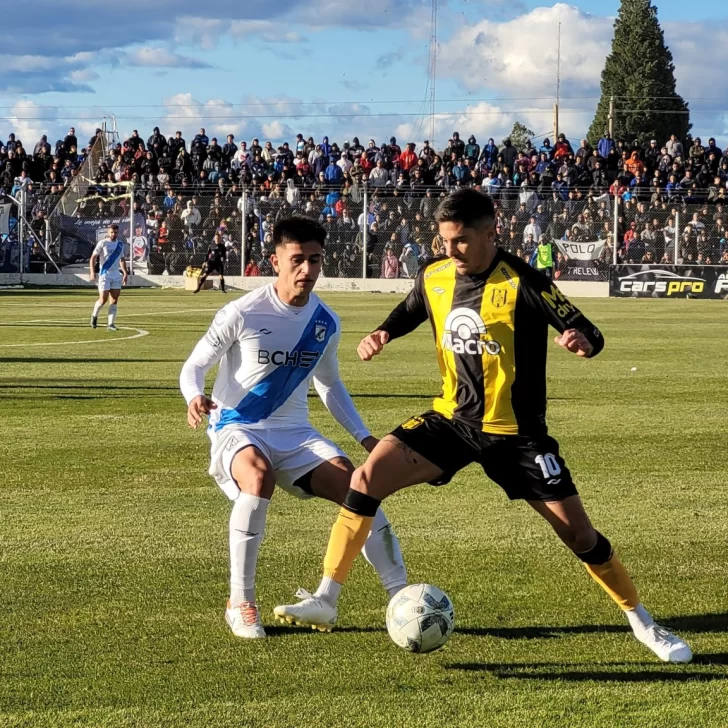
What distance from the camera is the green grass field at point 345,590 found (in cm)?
446

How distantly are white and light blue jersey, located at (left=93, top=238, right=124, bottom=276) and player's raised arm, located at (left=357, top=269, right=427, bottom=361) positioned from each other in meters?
18.9

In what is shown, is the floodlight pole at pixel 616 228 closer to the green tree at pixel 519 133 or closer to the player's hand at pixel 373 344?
the player's hand at pixel 373 344

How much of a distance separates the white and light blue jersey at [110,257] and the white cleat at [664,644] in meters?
19.9

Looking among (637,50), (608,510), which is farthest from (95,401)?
(637,50)

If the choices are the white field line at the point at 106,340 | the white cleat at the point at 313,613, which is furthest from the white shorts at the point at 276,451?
the white field line at the point at 106,340

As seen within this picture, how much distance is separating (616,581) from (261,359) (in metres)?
1.93

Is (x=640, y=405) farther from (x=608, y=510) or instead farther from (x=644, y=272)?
(x=644, y=272)

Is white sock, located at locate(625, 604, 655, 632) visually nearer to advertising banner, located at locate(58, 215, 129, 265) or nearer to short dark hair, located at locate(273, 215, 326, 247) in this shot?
short dark hair, located at locate(273, 215, 326, 247)

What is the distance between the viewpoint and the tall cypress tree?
94.7m

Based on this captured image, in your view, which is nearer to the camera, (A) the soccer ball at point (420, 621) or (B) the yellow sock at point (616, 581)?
(A) the soccer ball at point (420, 621)

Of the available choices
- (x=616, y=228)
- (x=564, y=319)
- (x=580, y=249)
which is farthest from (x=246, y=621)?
(x=580, y=249)

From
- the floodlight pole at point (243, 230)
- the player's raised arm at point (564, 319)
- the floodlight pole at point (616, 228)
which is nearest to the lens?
the player's raised arm at point (564, 319)

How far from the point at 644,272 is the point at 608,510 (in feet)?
100

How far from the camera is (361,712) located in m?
4.34
